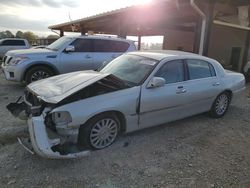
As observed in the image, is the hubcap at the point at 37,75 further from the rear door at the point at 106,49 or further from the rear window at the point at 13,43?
the rear window at the point at 13,43

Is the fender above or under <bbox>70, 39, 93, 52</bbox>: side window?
under

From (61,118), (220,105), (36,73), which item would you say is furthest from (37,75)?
(220,105)

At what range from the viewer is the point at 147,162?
3502 mm

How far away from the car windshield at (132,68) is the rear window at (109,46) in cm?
358

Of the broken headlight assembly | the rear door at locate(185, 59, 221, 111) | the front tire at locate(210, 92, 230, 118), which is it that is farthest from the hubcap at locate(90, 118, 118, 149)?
the front tire at locate(210, 92, 230, 118)

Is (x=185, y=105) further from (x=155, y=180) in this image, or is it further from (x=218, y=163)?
(x=155, y=180)

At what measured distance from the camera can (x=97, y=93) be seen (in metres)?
3.66

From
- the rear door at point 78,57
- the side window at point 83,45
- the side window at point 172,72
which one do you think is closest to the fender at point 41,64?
the rear door at point 78,57

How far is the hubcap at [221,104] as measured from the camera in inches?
214

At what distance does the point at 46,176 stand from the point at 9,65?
5.05 metres

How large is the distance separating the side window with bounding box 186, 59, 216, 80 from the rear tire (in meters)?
4.42

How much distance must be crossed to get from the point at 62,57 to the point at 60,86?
13.0ft

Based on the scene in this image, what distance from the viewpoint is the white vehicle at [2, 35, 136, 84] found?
7.05 meters

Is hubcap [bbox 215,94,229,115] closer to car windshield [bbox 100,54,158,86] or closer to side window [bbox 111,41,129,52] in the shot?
car windshield [bbox 100,54,158,86]
